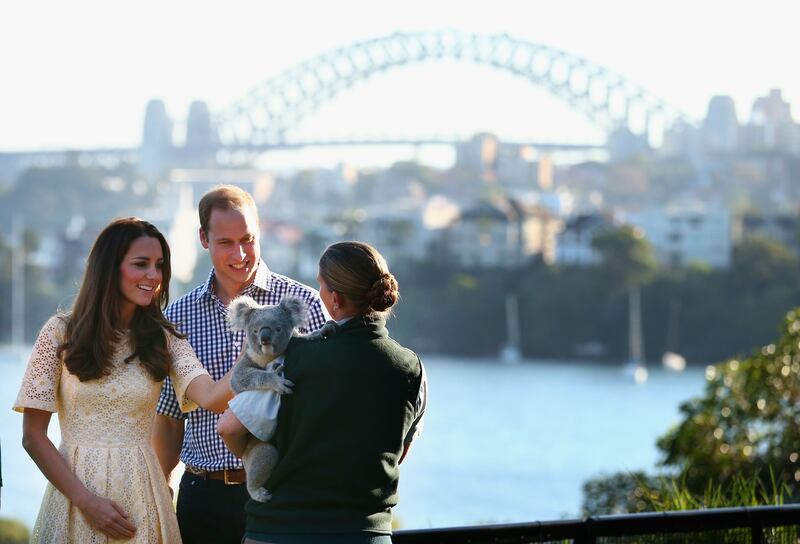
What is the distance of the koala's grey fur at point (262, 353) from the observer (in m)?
1.84

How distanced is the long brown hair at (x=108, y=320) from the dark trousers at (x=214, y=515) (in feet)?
0.91

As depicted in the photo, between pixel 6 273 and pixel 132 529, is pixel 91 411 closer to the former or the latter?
pixel 132 529

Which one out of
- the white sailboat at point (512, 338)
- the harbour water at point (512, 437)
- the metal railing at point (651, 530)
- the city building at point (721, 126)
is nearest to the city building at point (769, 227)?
the white sailboat at point (512, 338)

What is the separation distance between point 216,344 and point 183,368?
0.21 meters

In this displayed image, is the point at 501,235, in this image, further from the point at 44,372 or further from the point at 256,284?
the point at 44,372

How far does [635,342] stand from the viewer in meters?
39.5

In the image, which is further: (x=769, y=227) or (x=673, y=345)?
(x=769, y=227)

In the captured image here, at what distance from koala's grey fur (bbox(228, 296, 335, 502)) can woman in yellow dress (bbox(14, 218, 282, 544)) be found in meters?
0.20

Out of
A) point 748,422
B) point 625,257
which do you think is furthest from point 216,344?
point 625,257

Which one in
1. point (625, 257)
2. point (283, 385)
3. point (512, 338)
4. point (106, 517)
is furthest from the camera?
point (625, 257)

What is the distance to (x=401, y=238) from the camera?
54.1 m

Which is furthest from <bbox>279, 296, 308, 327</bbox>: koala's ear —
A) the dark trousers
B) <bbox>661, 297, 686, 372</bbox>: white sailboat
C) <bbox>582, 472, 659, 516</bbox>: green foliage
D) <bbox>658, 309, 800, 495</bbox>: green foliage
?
<bbox>661, 297, 686, 372</bbox>: white sailboat

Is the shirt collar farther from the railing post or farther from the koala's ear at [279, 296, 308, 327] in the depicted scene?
the railing post

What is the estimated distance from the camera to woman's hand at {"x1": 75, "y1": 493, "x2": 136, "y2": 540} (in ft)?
6.76
